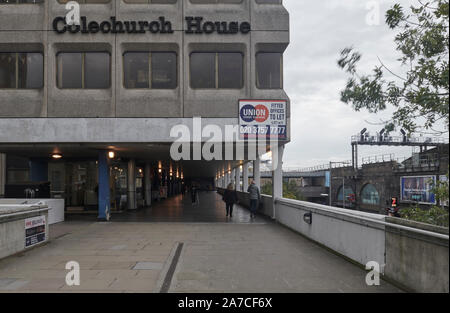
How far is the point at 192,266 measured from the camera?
22.8 ft

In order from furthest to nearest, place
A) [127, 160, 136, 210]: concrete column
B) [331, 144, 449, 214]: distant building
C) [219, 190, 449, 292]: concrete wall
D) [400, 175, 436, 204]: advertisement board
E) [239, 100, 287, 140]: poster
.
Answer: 1. [331, 144, 449, 214]: distant building
2. [400, 175, 436, 204]: advertisement board
3. [127, 160, 136, 210]: concrete column
4. [239, 100, 287, 140]: poster
5. [219, 190, 449, 292]: concrete wall

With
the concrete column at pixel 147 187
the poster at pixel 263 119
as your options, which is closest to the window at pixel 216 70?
the poster at pixel 263 119

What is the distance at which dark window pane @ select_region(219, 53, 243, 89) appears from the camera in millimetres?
13891

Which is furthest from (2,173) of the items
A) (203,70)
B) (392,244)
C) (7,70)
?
(392,244)

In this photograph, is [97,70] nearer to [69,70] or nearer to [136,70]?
[69,70]

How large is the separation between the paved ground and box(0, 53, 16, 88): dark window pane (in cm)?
718

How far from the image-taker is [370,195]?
1980 inches

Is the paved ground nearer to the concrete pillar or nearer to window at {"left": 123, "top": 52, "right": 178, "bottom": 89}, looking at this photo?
the concrete pillar

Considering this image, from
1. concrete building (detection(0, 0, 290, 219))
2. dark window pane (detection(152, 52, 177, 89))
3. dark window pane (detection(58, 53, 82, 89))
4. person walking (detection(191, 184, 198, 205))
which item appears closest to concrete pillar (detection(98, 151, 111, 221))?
concrete building (detection(0, 0, 290, 219))

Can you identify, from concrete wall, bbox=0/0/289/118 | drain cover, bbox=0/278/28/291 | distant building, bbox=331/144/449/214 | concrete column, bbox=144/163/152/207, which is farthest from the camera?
distant building, bbox=331/144/449/214

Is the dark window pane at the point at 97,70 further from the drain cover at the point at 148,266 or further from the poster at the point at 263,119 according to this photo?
the drain cover at the point at 148,266

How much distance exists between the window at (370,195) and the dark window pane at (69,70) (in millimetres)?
45520

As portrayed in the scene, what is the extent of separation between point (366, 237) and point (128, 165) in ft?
53.5

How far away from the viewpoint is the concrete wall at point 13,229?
767 cm
